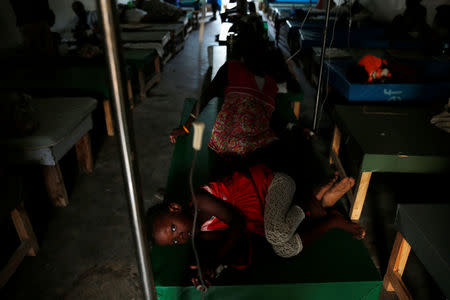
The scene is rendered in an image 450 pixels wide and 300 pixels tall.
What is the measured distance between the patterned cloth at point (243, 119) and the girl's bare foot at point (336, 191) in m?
0.49

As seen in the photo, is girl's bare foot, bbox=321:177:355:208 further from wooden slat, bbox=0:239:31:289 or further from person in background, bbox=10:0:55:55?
person in background, bbox=10:0:55:55

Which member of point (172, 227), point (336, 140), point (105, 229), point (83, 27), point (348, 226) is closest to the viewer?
point (172, 227)

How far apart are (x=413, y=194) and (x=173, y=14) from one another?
18.6 ft

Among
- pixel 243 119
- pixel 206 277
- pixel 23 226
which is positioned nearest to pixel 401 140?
pixel 243 119

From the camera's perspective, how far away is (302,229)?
1.42 meters

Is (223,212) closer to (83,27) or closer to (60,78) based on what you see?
(60,78)

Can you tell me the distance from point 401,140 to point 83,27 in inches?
176

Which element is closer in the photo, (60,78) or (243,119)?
(243,119)

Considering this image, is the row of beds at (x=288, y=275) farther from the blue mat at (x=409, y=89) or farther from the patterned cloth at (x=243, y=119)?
the blue mat at (x=409, y=89)

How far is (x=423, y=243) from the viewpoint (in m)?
1.27

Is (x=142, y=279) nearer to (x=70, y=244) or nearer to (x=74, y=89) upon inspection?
(x=70, y=244)

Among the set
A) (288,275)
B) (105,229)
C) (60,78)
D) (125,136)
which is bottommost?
(105,229)

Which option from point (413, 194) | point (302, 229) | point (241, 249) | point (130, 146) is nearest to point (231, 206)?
point (241, 249)

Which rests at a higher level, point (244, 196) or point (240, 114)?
point (240, 114)
